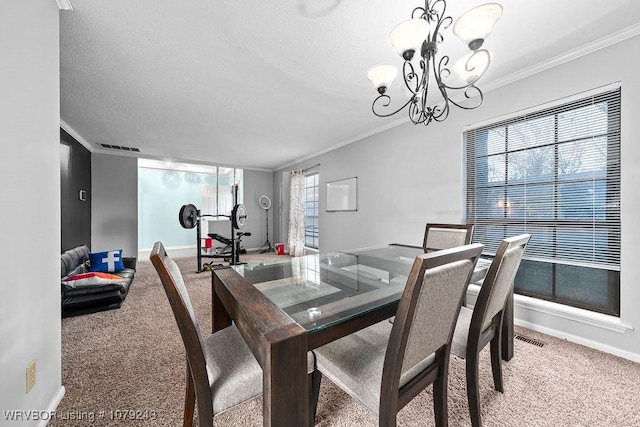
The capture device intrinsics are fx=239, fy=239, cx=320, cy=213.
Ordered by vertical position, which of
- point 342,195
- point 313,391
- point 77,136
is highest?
point 77,136

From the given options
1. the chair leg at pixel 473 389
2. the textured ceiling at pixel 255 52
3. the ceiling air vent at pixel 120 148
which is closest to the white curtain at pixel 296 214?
the textured ceiling at pixel 255 52

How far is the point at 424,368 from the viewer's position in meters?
1.02

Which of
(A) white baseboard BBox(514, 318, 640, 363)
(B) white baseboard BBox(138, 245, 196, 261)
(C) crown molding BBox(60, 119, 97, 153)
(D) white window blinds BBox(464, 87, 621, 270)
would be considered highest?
(C) crown molding BBox(60, 119, 97, 153)

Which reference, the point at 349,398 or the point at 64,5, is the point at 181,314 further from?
the point at 64,5

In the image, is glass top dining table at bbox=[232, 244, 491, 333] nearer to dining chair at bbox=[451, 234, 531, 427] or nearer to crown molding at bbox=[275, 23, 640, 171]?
dining chair at bbox=[451, 234, 531, 427]

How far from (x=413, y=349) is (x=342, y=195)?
3920mm

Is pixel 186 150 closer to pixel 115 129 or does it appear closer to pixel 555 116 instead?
pixel 115 129

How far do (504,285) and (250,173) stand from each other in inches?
257

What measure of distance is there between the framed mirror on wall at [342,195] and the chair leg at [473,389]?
3256mm

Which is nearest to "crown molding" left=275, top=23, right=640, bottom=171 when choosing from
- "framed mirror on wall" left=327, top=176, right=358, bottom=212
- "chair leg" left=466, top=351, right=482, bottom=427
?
"framed mirror on wall" left=327, top=176, right=358, bottom=212

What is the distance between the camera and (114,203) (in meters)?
5.22

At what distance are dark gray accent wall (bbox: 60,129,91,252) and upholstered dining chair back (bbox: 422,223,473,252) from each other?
15.2 feet

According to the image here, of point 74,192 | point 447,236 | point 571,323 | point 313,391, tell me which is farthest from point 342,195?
point 74,192

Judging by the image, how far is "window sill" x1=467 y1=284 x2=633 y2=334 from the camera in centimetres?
188
